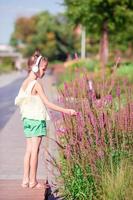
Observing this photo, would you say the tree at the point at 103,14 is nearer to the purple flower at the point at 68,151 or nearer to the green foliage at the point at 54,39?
the purple flower at the point at 68,151

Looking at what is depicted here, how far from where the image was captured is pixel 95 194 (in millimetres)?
6020

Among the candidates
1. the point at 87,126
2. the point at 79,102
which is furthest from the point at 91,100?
the point at 87,126

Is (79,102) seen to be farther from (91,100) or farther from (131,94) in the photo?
(131,94)

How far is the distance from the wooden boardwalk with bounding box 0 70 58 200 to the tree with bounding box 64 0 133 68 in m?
15.4

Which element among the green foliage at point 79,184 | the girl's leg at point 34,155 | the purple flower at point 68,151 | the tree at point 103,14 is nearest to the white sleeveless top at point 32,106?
the girl's leg at point 34,155

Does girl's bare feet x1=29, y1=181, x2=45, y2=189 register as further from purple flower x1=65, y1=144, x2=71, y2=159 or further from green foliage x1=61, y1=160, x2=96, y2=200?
purple flower x1=65, y1=144, x2=71, y2=159

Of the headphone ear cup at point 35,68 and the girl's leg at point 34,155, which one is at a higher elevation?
the headphone ear cup at point 35,68

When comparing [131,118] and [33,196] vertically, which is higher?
[131,118]

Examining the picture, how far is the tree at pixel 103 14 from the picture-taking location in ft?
102

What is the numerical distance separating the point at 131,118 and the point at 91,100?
628 mm

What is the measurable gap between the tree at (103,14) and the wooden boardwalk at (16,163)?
15.4 metres

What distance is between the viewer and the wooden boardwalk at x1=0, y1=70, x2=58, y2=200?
6266 mm

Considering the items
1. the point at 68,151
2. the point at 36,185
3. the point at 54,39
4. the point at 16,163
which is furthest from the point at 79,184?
the point at 54,39

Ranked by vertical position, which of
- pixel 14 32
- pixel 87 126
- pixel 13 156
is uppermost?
pixel 87 126
